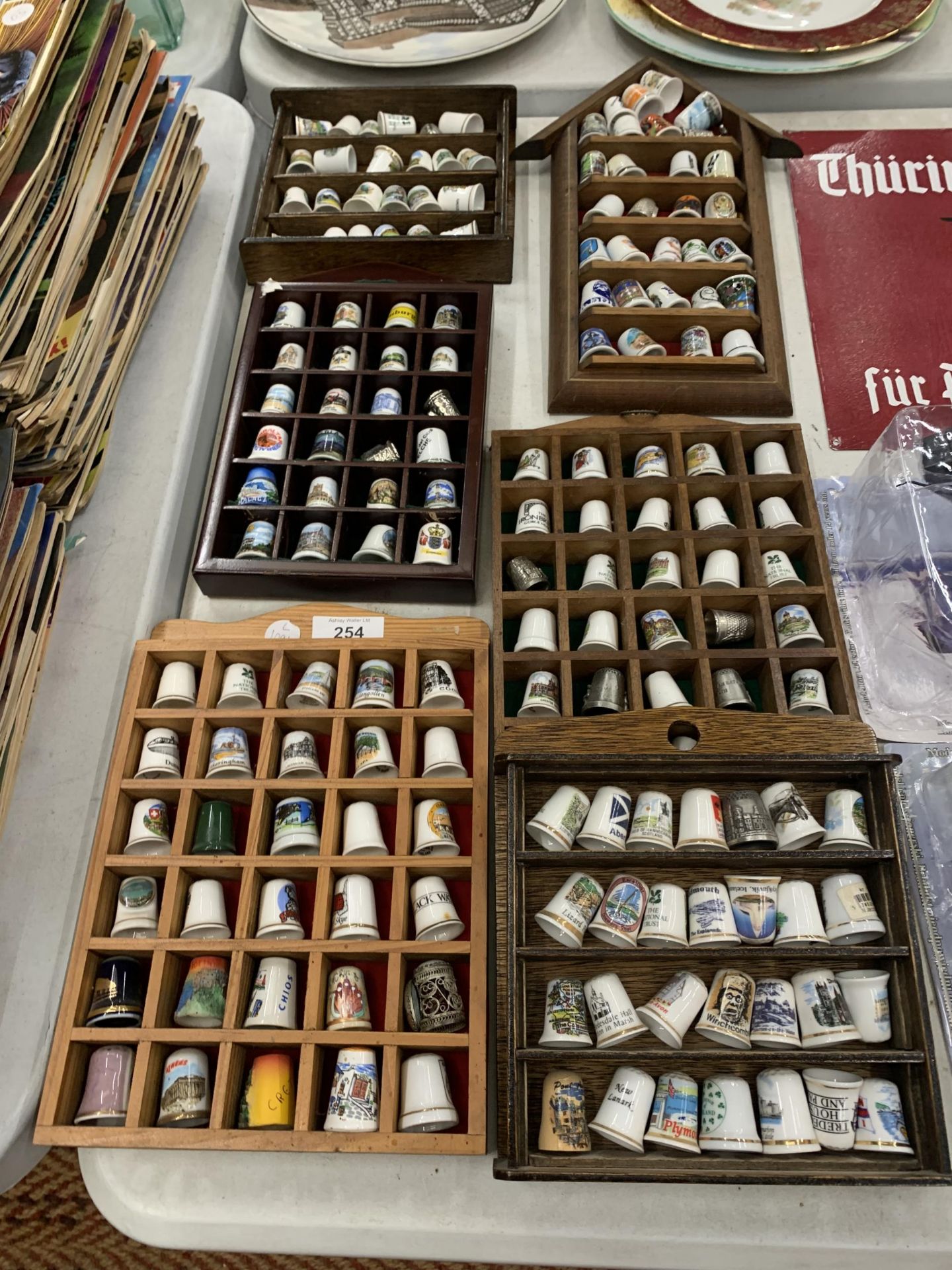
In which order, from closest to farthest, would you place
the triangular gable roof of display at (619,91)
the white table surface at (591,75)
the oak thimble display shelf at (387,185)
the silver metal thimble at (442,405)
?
the silver metal thimble at (442,405), the oak thimble display shelf at (387,185), the triangular gable roof of display at (619,91), the white table surface at (591,75)

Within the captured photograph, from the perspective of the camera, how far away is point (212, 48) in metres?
1.67

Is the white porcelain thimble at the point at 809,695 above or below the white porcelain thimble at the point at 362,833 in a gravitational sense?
above

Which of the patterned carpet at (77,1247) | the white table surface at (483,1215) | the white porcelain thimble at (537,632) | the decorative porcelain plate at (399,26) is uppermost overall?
the decorative porcelain plate at (399,26)

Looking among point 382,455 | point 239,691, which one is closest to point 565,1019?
point 239,691

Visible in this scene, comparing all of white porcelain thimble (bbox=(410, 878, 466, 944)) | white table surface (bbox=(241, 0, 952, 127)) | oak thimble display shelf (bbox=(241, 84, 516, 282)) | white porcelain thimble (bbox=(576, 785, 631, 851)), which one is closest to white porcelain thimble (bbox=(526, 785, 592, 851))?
white porcelain thimble (bbox=(576, 785, 631, 851))

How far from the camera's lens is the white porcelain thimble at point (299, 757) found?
3.24ft

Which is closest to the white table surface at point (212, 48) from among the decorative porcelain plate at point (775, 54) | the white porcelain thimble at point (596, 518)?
the decorative porcelain plate at point (775, 54)

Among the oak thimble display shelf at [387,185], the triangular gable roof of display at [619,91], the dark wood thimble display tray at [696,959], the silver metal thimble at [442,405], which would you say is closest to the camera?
the dark wood thimble display tray at [696,959]

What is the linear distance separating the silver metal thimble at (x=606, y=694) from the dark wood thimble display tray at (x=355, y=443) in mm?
201

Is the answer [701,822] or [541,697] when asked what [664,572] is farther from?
[701,822]

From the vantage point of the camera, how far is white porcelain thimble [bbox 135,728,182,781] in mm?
991

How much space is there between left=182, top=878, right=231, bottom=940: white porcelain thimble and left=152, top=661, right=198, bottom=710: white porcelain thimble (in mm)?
208

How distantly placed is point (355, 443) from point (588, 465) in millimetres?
311

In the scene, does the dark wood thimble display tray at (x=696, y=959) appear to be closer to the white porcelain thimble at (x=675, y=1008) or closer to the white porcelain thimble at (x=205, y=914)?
the white porcelain thimble at (x=675, y=1008)
